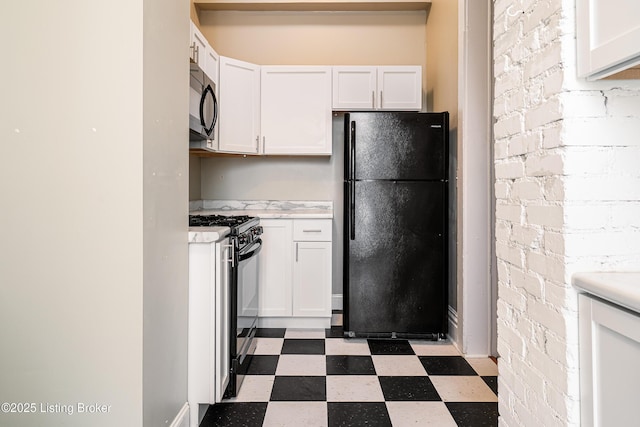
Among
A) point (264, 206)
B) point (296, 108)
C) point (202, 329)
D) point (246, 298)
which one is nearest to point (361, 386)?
point (246, 298)

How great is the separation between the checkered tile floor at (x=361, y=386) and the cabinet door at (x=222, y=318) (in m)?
0.17

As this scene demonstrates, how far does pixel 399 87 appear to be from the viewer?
3.33m

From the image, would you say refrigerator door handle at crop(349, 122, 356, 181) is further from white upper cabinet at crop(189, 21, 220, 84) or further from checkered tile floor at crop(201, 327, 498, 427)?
checkered tile floor at crop(201, 327, 498, 427)

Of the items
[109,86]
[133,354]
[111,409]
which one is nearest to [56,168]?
[109,86]

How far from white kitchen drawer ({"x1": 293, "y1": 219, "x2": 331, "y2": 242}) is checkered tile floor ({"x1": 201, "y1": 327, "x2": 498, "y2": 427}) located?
751mm

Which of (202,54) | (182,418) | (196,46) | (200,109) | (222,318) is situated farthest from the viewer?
(202,54)

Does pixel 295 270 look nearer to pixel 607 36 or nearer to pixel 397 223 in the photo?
pixel 397 223

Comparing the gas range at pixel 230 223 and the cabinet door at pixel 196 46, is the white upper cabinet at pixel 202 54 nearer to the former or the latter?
the cabinet door at pixel 196 46

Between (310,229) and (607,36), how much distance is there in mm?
2442

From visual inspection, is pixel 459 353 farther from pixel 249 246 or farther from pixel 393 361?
pixel 249 246

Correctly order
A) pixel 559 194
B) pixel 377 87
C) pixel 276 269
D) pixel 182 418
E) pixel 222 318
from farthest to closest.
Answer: pixel 377 87 < pixel 276 269 < pixel 222 318 < pixel 182 418 < pixel 559 194

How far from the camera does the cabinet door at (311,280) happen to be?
3.16m

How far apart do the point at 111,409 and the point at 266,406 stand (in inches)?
34.3

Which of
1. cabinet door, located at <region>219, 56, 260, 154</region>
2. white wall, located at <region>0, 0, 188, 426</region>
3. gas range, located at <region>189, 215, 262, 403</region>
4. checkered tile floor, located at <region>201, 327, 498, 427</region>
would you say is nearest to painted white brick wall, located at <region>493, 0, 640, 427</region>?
checkered tile floor, located at <region>201, 327, 498, 427</region>
